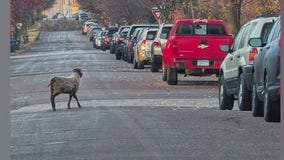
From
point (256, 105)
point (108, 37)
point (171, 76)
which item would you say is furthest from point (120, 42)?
point (256, 105)

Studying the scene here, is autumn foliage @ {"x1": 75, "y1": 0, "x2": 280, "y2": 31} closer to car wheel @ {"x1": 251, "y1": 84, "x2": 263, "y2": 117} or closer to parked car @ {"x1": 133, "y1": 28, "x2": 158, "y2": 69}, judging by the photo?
parked car @ {"x1": 133, "y1": 28, "x2": 158, "y2": 69}

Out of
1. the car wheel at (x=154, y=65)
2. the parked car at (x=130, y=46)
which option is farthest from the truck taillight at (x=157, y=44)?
the parked car at (x=130, y=46)

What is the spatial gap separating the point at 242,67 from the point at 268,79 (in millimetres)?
2517

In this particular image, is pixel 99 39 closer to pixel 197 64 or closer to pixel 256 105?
pixel 197 64

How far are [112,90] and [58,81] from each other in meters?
5.27

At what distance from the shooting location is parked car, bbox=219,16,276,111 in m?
13.1

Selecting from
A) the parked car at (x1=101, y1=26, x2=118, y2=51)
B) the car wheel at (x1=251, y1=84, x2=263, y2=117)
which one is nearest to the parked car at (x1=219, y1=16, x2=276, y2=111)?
the car wheel at (x1=251, y1=84, x2=263, y2=117)

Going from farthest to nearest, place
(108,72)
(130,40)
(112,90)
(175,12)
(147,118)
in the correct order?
1. (175,12)
2. (130,40)
3. (108,72)
4. (112,90)
5. (147,118)

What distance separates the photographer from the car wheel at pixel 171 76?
21359 millimetres

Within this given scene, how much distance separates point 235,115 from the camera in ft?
43.7

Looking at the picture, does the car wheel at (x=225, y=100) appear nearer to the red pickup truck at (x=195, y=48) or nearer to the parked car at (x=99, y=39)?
the red pickup truck at (x=195, y=48)

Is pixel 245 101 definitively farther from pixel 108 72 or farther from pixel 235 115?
pixel 108 72

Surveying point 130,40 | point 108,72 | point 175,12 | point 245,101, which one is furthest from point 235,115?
point 175,12

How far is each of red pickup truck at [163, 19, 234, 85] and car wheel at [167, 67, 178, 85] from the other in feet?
1.35
